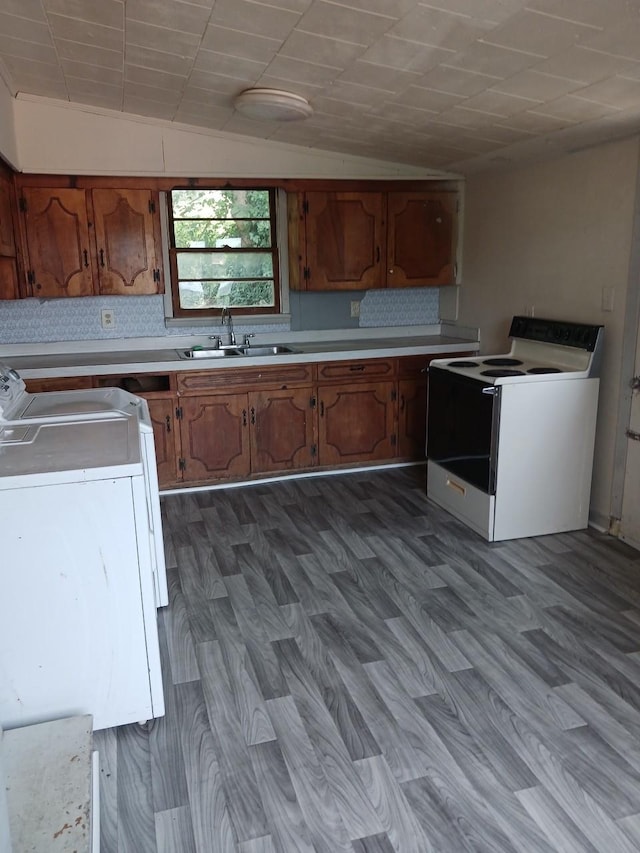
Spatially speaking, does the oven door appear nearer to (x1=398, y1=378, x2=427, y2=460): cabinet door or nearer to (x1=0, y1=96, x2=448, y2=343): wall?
(x1=398, y1=378, x2=427, y2=460): cabinet door

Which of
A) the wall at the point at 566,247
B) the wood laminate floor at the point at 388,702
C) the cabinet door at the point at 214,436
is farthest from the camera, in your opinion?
the cabinet door at the point at 214,436

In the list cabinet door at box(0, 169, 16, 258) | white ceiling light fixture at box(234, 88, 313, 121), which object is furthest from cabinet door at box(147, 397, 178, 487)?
white ceiling light fixture at box(234, 88, 313, 121)

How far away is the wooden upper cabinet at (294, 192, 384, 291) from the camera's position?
4.36 meters

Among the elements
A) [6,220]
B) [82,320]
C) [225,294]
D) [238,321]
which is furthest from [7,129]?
[238,321]

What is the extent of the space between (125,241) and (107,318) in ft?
1.85

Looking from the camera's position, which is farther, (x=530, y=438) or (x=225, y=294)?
(x=225, y=294)

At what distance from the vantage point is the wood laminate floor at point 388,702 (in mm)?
1729

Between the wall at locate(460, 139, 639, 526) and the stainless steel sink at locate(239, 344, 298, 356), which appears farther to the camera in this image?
the stainless steel sink at locate(239, 344, 298, 356)

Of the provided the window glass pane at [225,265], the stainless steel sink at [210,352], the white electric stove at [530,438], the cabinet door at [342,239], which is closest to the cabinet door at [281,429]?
the stainless steel sink at [210,352]

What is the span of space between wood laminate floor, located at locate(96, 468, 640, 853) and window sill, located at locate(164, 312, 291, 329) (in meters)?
1.64

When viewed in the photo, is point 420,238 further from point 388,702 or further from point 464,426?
point 388,702

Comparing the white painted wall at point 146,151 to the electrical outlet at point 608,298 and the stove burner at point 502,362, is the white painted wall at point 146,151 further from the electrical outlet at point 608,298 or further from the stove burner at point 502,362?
the electrical outlet at point 608,298

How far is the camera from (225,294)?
4.60m

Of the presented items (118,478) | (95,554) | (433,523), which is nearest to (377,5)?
(118,478)
